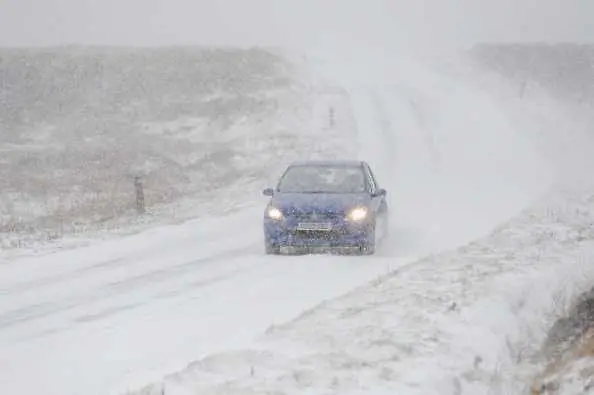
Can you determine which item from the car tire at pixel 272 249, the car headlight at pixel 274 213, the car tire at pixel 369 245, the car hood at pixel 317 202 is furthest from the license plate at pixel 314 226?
the car tire at pixel 369 245

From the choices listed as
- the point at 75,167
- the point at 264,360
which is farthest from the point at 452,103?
the point at 264,360

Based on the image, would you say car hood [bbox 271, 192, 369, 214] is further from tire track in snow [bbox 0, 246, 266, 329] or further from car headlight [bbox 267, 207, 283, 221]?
tire track in snow [bbox 0, 246, 266, 329]

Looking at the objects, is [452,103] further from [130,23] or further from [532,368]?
[130,23]

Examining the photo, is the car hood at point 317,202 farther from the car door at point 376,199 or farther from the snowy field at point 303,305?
the snowy field at point 303,305

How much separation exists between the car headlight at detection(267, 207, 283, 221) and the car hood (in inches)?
2.3

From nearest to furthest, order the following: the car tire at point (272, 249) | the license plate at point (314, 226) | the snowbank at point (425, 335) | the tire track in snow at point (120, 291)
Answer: the snowbank at point (425, 335)
the tire track in snow at point (120, 291)
the license plate at point (314, 226)
the car tire at point (272, 249)

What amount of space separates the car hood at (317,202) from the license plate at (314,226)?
204mm

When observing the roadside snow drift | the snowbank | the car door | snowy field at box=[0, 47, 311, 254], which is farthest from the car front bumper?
snowy field at box=[0, 47, 311, 254]

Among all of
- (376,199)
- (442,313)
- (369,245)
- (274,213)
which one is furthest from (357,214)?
(442,313)

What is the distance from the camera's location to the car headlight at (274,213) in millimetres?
12219

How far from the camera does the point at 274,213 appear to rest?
40.3ft

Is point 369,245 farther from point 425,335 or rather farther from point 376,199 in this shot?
point 425,335

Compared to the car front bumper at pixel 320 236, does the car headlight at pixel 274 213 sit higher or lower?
Result: higher

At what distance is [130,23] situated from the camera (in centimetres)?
8412
